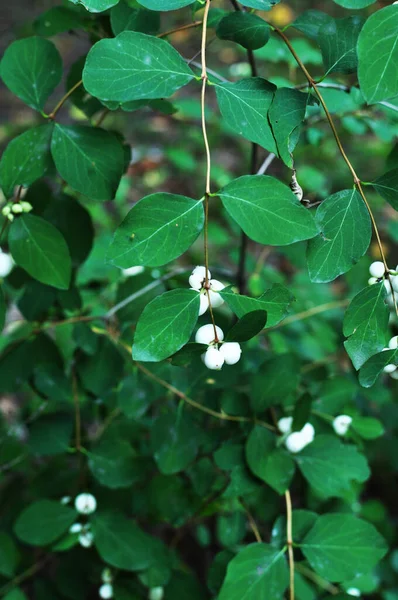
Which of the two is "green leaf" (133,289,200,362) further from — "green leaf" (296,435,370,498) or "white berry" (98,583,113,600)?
"white berry" (98,583,113,600)

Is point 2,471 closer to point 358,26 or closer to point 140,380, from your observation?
point 140,380

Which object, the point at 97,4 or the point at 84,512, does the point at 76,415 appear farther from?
the point at 97,4

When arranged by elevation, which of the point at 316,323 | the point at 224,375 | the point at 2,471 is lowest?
the point at 316,323

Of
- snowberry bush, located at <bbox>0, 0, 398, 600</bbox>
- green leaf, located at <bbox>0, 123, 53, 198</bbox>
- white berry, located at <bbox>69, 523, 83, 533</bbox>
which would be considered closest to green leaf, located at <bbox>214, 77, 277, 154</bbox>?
snowberry bush, located at <bbox>0, 0, 398, 600</bbox>

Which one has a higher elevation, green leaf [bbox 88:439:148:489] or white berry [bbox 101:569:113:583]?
green leaf [bbox 88:439:148:489]

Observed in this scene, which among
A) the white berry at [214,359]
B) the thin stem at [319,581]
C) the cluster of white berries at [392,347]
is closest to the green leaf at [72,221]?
the white berry at [214,359]

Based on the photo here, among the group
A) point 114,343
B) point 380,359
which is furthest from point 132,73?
point 114,343

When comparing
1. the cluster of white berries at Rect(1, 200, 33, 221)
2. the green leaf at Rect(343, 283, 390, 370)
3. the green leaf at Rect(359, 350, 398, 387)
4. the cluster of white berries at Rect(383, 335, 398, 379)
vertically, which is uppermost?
the cluster of white berries at Rect(1, 200, 33, 221)
